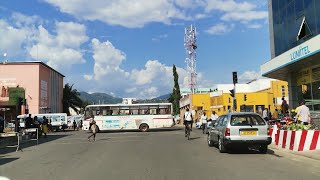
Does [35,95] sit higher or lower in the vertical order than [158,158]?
higher

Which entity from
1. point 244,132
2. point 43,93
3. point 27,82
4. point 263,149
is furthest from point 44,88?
point 244,132

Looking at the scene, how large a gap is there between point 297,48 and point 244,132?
31.4 ft

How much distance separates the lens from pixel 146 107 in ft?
135

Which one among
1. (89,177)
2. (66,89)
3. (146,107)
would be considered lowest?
(89,177)

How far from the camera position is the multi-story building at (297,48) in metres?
23.1

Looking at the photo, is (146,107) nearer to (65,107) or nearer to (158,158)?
(158,158)

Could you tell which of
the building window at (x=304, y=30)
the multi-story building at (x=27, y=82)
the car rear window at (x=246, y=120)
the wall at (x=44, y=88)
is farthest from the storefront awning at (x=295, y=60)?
the wall at (x=44, y=88)

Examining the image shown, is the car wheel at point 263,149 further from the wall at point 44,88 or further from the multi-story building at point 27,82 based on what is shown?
the wall at point 44,88

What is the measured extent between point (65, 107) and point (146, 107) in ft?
191

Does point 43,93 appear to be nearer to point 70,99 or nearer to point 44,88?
point 44,88

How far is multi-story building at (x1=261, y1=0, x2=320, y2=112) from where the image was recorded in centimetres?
2308

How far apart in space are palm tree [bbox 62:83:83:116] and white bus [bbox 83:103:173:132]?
55.4m

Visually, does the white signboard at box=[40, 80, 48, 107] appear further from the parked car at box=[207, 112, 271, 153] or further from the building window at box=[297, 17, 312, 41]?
the parked car at box=[207, 112, 271, 153]

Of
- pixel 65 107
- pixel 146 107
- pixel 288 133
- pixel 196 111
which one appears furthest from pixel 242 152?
pixel 65 107
